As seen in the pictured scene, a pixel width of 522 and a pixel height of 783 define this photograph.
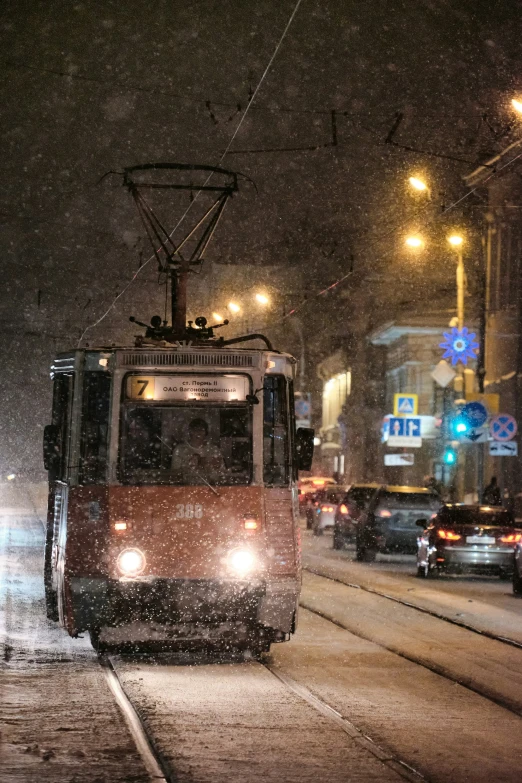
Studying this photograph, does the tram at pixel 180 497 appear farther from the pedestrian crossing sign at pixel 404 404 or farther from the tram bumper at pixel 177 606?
the pedestrian crossing sign at pixel 404 404

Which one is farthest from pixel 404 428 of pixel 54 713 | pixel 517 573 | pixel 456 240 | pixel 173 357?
pixel 54 713

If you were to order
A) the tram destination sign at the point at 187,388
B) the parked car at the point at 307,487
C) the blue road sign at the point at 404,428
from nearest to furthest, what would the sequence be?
the tram destination sign at the point at 187,388 → the blue road sign at the point at 404,428 → the parked car at the point at 307,487

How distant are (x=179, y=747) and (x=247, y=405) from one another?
14.0ft

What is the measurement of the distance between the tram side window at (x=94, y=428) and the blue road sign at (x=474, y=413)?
19.9 metres

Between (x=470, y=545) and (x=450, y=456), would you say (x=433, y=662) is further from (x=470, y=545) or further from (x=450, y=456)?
(x=450, y=456)

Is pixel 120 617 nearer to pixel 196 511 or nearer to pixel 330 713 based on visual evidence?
pixel 196 511

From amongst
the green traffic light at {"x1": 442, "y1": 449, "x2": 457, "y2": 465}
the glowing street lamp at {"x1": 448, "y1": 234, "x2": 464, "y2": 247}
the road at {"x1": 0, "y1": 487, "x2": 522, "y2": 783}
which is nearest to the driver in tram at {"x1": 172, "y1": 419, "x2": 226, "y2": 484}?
the road at {"x1": 0, "y1": 487, "x2": 522, "y2": 783}

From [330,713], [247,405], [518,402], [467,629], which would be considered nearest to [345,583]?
[467,629]

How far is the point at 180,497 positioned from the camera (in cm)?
1131

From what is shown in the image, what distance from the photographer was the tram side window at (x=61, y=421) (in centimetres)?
1173

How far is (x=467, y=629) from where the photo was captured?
15195 mm

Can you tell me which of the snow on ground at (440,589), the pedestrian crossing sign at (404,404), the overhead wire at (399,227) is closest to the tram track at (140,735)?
the snow on ground at (440,589)

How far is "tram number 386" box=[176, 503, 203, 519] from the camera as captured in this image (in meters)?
11.3

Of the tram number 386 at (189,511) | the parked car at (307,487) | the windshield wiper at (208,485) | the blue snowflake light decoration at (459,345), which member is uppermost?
the blue snowflake light decoration at (459,345)
